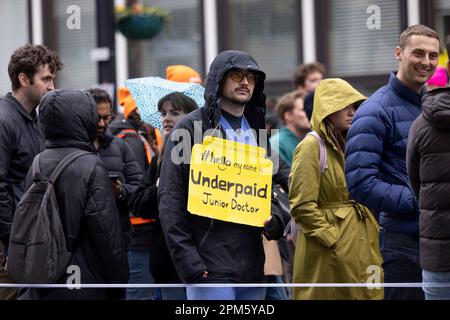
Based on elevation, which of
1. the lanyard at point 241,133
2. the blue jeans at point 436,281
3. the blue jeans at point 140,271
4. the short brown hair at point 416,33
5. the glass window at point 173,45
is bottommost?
the blue jeans at point 140,271

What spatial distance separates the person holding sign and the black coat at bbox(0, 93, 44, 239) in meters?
0.97

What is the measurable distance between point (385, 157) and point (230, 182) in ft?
3.17

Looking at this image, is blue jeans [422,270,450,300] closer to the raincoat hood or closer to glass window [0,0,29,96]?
the raincoat hood

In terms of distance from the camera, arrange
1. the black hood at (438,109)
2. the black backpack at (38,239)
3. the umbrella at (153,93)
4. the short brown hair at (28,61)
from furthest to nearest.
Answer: the umbrella at (153,93) < the short brown hair at (28,61) < the black backpack at (38,239) < the black hood at (438,109)

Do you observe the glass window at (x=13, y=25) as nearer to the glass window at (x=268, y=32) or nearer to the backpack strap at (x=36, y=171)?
the glass window at (x=268, y=32)

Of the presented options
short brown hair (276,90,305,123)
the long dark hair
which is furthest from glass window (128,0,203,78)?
the long dark hair

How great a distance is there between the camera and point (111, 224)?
598cm

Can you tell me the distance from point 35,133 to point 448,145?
8.74 feet

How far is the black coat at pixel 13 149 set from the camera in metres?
6.40

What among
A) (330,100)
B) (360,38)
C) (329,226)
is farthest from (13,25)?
(329,226)

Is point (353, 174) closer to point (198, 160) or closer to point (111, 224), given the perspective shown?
point (198, 160)

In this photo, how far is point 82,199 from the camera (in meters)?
5.93

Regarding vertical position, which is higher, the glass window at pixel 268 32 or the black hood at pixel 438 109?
the glass window at pixel 268 32

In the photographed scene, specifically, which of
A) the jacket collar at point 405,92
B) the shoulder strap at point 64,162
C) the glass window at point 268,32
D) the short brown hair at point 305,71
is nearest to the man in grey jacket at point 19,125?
the shoulder strap at point 64,162
